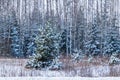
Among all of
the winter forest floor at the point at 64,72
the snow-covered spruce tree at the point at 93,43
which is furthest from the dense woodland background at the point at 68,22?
the winter forest floor at the point at 64,72

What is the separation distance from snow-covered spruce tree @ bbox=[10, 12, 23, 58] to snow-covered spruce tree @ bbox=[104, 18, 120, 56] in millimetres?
9980

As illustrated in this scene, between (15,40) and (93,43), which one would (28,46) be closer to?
(15,40)

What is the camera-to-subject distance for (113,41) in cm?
3756

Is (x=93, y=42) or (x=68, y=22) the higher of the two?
(x=68, y=22)

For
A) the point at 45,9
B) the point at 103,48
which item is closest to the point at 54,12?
the point at 45,9

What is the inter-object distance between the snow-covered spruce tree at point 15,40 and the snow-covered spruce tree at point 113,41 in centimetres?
998

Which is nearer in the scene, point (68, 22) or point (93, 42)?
point (93, 42)

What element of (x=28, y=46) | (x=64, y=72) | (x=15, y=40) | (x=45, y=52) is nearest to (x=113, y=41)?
(x=28, y=46)

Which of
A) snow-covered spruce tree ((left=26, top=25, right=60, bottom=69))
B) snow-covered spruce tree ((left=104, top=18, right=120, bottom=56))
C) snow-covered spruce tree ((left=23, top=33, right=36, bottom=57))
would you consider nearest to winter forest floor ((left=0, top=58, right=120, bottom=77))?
snow-covered spruce tree ((left=26, top=25, right=60, bottom=69))

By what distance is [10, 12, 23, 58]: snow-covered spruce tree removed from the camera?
122 feet

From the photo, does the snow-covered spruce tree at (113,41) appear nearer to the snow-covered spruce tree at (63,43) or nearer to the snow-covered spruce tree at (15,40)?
the snow-covered spruce tree at (63,43)

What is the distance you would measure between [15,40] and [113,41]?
1179cm

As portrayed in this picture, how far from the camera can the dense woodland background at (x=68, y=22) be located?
1540 inches

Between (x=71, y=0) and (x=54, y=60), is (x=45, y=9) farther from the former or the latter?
(x=54, y=60)
